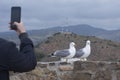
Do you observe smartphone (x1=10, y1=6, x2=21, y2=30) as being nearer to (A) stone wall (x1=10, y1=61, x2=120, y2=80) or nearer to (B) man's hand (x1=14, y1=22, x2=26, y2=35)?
(B) man's hand (x1=14, y1=22, x2=26, y2=35)

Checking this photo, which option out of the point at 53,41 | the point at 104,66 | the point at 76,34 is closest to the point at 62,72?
the point at 104,66

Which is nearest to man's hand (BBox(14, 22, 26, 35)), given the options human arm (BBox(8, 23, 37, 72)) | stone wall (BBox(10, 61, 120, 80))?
human arm (BBox(8, 23, 37, 72))

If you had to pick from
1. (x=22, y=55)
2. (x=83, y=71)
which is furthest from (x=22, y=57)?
(x=83, y=71)

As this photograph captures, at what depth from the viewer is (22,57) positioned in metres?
2.88

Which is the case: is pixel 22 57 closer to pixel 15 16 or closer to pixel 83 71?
pixel 15 16

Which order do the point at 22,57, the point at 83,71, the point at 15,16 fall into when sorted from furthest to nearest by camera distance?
the point at 83,71 < the point at 15,16 < the point at 22,57

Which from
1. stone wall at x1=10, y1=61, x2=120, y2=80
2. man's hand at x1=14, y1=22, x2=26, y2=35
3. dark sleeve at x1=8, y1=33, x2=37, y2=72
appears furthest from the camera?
stone wall at x1=10, y1=61, x2=120, y2=80

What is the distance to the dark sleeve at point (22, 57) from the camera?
2.85m

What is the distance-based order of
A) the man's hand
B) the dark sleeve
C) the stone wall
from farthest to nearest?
the stone wall
the man's hand
the dark sleeve

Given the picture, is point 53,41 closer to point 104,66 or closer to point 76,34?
point 76,34

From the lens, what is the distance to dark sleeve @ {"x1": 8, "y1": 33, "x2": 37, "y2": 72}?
9.36ft

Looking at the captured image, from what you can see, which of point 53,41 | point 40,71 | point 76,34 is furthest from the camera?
point 76,34

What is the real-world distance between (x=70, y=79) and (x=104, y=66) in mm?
540

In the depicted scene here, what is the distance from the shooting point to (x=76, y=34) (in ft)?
104
